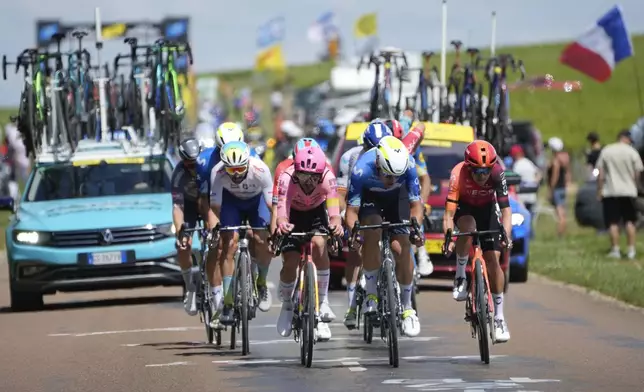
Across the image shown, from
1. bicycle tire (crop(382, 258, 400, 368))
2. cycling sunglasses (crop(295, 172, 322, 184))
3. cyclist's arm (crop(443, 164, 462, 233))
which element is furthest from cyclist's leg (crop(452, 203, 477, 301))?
cycling sunglasses (crop(295, 172, 322, 184))

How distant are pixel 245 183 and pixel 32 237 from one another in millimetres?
5460

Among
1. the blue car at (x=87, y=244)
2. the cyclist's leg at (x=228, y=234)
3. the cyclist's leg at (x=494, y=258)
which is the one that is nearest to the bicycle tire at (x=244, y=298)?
the cyclist's leg at (x=228, y=234)

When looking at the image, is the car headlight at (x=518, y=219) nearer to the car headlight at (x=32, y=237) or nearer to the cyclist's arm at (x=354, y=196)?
the car headlight at (x=32, y=237)

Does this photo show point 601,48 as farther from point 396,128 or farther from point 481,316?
point 481,316

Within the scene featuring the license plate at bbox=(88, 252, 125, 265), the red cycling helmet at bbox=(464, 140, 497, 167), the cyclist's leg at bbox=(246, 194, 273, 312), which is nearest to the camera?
the red cycling helmet at bbox=(464, 140, 497, 167)

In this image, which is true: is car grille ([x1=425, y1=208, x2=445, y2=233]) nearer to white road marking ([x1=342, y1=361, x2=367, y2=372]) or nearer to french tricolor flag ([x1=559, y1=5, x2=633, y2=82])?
white road marking ([x1=342, y1=361, x2=367, y2=372])

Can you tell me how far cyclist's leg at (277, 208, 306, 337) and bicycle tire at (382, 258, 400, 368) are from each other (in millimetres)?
810

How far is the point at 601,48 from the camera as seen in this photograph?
95.0 ft

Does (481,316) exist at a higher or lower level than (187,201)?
lower

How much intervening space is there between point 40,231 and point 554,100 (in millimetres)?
93670

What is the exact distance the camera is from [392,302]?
13.8 meters

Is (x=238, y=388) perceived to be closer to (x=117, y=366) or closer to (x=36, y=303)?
(x=117, y=366)

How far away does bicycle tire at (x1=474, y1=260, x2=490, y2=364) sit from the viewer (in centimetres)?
1369

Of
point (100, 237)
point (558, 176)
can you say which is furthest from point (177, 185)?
point (558, 176)
